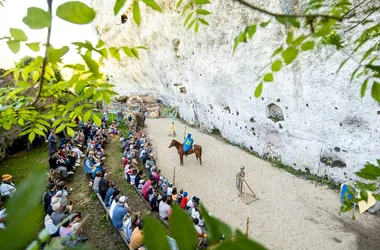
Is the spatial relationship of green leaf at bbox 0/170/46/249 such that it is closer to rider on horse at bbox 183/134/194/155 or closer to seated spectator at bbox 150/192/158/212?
seated spectator at bbox 150/192/158/212

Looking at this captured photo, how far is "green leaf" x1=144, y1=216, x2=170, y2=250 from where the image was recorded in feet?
1.92

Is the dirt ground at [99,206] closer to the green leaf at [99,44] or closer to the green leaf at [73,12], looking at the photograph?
the green leaf at [99,44]

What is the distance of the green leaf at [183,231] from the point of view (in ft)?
2.03

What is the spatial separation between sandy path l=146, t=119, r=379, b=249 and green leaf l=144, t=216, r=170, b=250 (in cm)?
715

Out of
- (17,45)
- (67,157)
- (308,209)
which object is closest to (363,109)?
(308,209)

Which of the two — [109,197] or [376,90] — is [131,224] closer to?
[109,197]

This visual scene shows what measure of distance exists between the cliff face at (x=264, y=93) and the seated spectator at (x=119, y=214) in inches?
176

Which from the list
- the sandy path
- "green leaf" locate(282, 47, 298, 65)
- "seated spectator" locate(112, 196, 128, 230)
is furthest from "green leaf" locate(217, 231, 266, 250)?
the sandy path

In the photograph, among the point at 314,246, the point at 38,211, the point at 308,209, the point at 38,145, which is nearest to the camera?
the point at 38,211

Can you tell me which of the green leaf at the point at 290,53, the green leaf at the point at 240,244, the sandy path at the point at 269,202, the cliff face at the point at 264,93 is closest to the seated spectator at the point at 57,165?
the sandy path at the point at 269,202

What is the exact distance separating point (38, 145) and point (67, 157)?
4.76 metres

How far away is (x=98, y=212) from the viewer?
753 cm

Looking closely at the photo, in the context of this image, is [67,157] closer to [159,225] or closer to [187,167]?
[187,167]

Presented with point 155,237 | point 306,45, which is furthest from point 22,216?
point 306,45
